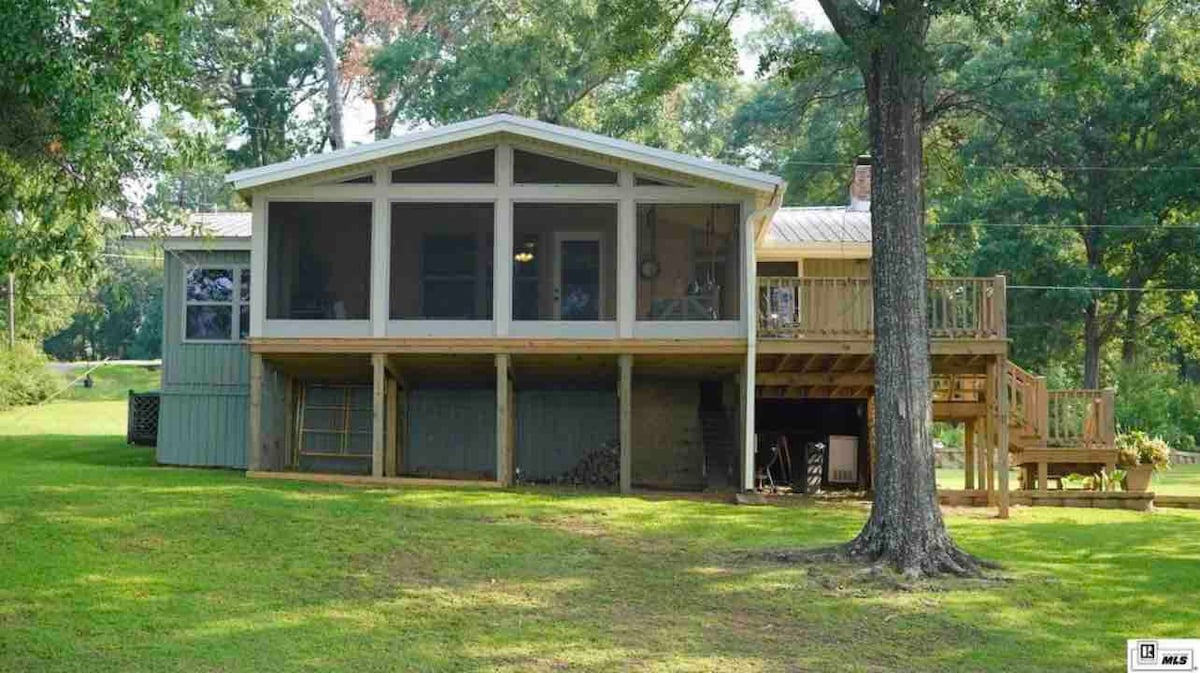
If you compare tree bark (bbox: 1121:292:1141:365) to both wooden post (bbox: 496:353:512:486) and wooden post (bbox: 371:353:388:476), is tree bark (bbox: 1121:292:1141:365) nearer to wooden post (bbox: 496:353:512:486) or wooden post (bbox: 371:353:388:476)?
wooden post (bbox: 496:353:512:486)

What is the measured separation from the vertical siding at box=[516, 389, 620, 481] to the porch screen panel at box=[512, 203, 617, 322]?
2625 mm

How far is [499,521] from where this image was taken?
12.5 meters

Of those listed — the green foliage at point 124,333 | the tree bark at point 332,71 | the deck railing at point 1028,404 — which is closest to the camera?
the deck railing at point 1028,404

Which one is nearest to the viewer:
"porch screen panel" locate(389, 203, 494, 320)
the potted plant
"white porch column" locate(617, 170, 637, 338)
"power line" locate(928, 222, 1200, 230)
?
"white porch column" locate(617, 170, 637, 338)

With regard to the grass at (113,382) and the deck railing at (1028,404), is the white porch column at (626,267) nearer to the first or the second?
the deck railing at (1028,404)

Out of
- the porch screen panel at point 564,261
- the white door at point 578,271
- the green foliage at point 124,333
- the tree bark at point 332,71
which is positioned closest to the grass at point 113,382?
the green foliage at point 124,333

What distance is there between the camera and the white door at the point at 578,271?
1631cm

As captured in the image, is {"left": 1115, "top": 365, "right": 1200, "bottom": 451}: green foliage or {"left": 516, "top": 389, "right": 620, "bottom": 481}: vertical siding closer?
{"left": 516, "top": 389, "right": 620, "bottom": 481}: vertical siding

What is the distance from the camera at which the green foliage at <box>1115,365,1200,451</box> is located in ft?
109

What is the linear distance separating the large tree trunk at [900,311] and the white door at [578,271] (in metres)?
5.51

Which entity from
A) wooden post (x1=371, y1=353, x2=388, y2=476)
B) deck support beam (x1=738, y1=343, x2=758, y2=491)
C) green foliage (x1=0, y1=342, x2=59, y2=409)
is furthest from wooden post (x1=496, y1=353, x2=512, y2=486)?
green foliage (x1=0, y1=342, x2=59, y2=409)

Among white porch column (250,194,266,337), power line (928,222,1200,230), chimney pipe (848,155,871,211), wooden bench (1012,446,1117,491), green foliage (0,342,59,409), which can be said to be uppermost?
power line (928,222,1200,230)

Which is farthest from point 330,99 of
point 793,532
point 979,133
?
point 793,532

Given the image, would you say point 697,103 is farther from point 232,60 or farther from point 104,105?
point 104,105
